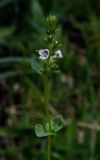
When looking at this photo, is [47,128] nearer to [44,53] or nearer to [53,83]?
[44,53]

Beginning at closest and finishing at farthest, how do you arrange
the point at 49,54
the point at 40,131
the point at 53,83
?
the point at 49,54, the point at 40,131, the point at 53,83

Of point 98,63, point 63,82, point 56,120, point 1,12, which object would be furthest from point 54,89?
point 56,120

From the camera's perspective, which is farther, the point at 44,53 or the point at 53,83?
the point at 53,83

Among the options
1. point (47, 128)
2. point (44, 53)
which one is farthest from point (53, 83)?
point (44, 53)

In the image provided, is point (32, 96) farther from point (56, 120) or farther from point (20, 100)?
point (56, 120)

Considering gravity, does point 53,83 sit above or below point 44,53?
below

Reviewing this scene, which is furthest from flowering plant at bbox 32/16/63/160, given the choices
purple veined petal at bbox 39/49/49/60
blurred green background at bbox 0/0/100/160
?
blurred green background at bbox 0/0/100/160

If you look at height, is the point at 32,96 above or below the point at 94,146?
above

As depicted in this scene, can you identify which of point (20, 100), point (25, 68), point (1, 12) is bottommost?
point (20, 100)

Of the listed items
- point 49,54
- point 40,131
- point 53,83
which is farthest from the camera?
point 53,83
